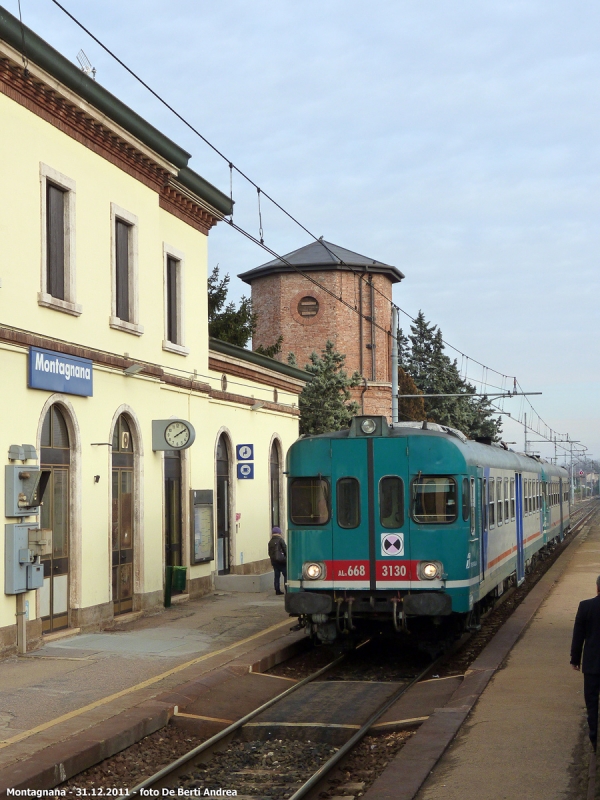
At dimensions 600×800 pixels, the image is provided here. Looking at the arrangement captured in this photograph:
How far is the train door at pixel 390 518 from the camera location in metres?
12.9

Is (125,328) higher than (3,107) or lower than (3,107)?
lower

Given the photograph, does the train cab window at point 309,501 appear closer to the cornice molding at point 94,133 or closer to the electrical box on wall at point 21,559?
the electrical box on wall at point 21,559

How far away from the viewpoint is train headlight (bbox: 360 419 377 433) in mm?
13255

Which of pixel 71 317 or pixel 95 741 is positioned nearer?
pixel 95 741

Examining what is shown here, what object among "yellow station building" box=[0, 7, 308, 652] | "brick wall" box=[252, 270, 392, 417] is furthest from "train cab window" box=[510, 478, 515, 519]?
"brick wall" box=[252, 270, 392, 417]

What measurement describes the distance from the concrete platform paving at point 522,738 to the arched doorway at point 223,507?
10218 mm

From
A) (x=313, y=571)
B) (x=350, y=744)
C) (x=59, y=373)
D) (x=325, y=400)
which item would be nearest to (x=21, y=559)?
(x=59, y=373)

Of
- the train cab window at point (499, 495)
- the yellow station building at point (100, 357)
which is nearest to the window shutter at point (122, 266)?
the yellow station building at point (100, 357)

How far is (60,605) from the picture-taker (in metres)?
15.1

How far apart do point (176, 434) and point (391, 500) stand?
616 cm

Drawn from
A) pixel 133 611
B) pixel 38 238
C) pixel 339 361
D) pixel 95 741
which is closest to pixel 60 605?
pixel 133 611

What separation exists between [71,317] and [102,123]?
3251 mm

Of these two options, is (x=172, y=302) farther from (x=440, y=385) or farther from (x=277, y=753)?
(x=440, y=385)

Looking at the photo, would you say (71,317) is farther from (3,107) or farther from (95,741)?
(95,741)
